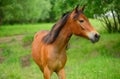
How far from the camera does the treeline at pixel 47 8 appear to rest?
15.0 m

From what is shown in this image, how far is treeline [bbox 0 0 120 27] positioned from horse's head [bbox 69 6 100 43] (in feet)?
24.8

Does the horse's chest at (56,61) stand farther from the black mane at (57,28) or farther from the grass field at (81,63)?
the grass field at (81,63)

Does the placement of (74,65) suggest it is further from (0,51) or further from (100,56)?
(0,51)

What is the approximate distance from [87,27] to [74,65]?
7132mm

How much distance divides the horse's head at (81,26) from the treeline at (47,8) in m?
7.56

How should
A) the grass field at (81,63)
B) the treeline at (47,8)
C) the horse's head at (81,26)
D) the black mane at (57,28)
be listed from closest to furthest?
the horse's head at (81,26)
the black mane at (57,28)
the grass field at (81,63)
the treeline at (47,8)

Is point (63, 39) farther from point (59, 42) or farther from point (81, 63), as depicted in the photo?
point (81, 63)

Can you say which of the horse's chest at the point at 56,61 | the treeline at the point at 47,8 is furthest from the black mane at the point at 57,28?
the treeline at the point at 47,8

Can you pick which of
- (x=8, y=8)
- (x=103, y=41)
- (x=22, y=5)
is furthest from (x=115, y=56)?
(x=22, y=5)

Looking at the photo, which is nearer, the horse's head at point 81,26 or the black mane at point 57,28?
the horse's head at point 81,26

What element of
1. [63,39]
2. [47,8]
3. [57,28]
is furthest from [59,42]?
[47,8]

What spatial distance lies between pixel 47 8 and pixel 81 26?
55.8m

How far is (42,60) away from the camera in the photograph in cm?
721

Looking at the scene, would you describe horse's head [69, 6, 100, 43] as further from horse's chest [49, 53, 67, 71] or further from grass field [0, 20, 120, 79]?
grass field [0, 20, 120, 79]
